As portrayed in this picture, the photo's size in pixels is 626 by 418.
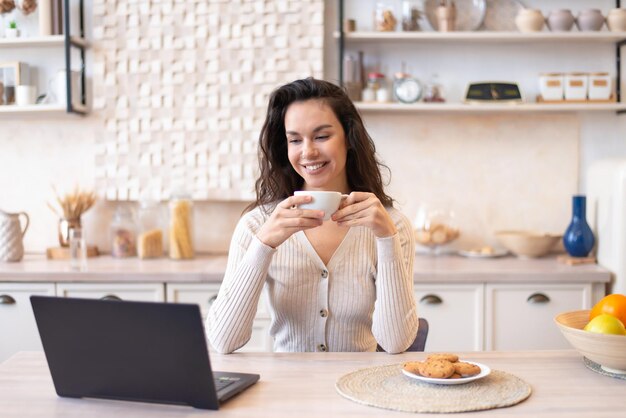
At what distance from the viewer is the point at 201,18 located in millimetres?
3652

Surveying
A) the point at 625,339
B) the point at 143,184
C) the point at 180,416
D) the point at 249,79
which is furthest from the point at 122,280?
the point at 625,339

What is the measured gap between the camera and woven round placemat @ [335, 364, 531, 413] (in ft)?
4.70

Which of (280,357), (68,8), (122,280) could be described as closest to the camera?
(280,357)

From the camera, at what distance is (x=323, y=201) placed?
1.77 metres

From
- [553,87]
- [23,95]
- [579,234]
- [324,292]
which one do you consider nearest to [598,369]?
[324,292]

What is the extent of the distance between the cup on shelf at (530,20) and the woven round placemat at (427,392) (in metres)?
2.21

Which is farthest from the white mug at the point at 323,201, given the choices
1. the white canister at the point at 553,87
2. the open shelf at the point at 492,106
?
the white canister at the point at 553,87

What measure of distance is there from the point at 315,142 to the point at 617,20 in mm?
1971

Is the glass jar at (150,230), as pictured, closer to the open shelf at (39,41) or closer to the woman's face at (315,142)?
the open shelf at (39,41)

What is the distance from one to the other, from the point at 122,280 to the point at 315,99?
1.39m

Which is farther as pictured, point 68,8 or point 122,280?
point 68,8

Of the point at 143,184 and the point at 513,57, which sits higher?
the point at 513,57

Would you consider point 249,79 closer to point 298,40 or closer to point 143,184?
point 298,40

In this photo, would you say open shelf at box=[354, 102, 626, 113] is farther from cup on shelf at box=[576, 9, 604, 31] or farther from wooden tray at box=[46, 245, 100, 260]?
wooden tray at box=[46, 245, 100, 260]
